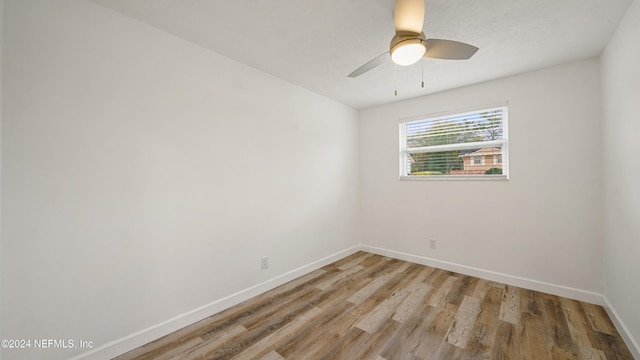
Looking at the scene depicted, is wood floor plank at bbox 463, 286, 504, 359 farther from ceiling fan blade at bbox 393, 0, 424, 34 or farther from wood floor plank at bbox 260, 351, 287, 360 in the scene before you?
ceiling fan blade at bbox 393, 0, 424, 34

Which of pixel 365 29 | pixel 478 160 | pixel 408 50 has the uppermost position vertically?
pixel 365 29

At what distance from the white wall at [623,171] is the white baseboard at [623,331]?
0.02 metres

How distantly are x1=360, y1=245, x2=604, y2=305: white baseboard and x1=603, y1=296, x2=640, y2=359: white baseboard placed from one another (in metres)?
0.15

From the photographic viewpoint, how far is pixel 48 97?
4.84 ft

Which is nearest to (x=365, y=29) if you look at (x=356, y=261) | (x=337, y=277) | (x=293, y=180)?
(x=293, y=180)

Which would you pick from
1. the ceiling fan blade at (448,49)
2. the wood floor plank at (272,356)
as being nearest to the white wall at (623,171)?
the ceiling fan blade at (448,49)

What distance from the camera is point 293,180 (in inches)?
119

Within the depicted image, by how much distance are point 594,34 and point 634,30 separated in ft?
1.32

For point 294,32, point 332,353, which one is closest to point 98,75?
point 294,32

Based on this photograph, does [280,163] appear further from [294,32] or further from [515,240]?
[515,240]

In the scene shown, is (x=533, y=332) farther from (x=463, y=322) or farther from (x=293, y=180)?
(x=293, y=180)

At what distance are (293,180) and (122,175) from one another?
168 cm

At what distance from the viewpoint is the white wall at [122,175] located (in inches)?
55.4

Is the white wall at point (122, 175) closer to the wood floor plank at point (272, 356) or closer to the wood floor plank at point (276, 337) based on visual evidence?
the wood floor plank at point (276, 337)
